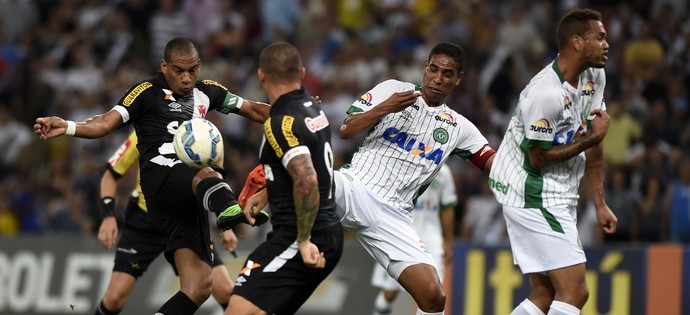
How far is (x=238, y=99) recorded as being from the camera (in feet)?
31.2

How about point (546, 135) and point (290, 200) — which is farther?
point (546, 135)

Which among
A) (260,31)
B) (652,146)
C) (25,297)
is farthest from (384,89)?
(260,31)

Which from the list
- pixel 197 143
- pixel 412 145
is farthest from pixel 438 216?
pixel 197 143

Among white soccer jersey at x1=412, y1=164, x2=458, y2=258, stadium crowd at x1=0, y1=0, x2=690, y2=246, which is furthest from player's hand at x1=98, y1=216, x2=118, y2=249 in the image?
stadium crowd at x1=0, y1=0, x2=690, y2=246

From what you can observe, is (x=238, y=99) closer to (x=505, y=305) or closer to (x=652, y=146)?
(x=505, y=305)

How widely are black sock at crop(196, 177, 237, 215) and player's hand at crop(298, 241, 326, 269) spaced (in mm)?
1369

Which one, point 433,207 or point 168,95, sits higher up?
point 168,95

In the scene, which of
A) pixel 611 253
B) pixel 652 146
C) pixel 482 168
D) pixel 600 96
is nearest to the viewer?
pixel 600 96

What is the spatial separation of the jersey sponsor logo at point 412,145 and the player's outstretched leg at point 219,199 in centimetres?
133

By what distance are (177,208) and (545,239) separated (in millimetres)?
2957

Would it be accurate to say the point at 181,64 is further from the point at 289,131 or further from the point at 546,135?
the point at 546,135

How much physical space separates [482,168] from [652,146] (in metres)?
6.65

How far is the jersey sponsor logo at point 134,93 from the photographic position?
8.91 meters

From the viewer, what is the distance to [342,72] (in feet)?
60.1
